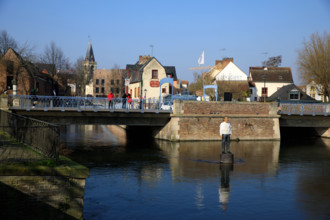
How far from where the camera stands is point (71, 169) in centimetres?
949

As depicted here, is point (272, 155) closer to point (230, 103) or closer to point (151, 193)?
point (230, 103)

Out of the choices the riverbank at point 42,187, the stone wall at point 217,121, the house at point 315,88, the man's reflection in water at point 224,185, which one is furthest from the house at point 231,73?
the riverbank at point 42,187

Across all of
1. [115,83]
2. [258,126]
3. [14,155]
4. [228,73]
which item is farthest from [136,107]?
[115,83]

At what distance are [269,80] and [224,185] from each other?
61.1 meters

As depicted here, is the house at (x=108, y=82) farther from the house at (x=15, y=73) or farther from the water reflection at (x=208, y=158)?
the water reflection at (x=208, y=158)

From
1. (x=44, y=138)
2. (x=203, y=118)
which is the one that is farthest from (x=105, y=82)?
(x=44, y=138)

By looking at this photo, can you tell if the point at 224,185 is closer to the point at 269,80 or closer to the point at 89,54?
the point at 269,80

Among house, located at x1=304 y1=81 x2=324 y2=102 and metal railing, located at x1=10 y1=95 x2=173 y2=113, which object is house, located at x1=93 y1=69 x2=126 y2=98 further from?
metal railing, located at x1=10 y1=95 x2=173 y2=113

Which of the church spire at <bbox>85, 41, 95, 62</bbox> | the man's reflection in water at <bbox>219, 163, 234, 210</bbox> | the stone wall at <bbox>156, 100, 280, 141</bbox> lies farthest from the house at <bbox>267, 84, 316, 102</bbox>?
the church spire at <bbox>85, 41, 95, 62</bbox>

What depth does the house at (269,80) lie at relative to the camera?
237 ft

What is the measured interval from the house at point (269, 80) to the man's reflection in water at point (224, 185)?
178 feet

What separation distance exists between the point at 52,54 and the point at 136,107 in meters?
36.4

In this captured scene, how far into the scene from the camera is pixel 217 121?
3297cm

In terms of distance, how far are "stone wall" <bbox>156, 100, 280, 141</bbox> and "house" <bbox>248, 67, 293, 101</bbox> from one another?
37.5 m
